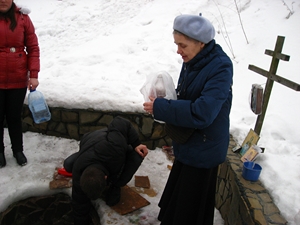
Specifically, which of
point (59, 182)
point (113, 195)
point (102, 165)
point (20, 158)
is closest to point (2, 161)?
point (20, 158)

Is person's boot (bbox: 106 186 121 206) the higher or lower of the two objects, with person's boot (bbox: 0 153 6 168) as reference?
lower

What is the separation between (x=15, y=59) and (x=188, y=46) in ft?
6.87

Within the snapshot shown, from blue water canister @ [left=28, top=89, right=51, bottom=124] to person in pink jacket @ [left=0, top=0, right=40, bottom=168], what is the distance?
230 mm

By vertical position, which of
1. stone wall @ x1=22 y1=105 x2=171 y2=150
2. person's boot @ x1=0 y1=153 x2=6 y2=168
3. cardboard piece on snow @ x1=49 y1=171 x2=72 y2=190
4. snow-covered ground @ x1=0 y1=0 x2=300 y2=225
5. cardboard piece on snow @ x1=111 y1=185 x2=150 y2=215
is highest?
snow-covered ground @ x1=0 y1=0 x2=300 y2=225

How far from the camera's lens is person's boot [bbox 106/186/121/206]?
9.82ft

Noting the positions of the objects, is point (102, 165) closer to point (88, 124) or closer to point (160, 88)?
point (160, 88)

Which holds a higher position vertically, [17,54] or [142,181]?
[17,54]

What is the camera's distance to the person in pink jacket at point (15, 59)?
2850 millimetres

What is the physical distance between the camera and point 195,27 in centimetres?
165

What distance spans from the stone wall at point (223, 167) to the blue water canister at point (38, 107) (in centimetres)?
16

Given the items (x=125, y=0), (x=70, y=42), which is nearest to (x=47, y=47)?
(x=70, y=42)

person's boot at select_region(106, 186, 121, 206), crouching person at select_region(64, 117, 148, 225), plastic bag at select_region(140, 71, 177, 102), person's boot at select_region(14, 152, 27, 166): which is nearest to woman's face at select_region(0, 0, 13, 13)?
crouching person at select_region(64, 117, 148, 225)

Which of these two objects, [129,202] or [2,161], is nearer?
[129,202]

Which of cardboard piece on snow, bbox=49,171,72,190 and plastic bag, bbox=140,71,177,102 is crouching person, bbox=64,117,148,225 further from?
plastic bag, bbox=140,71,177,102
